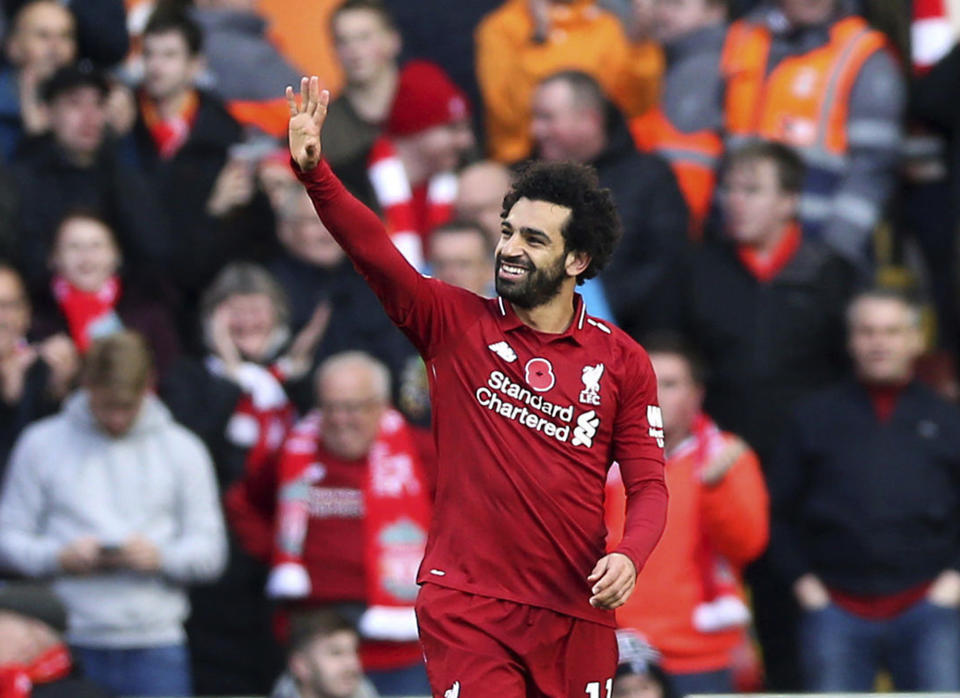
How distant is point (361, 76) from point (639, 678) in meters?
3.50

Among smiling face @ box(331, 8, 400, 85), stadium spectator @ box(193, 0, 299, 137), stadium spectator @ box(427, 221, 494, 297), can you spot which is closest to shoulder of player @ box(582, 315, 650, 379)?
stadium spectator @ box(427, 221, 494, 297)

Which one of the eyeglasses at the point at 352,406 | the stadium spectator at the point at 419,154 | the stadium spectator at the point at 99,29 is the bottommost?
the eyeglasses at the point at 352,406

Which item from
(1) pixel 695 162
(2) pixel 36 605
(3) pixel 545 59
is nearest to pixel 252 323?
(2) pixel 36 605

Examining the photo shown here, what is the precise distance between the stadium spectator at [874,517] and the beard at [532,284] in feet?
9.06

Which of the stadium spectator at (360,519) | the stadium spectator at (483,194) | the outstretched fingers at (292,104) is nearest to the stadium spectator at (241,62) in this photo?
the stadium spectator at (483,194)

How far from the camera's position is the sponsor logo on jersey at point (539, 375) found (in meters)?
5.12

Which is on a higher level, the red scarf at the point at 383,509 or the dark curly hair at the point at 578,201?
the dark curly hair at the point at 578,201

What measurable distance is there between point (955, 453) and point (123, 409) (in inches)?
124

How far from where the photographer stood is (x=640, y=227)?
816cm

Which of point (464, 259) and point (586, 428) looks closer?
point (586, 428)

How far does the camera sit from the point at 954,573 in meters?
7.39

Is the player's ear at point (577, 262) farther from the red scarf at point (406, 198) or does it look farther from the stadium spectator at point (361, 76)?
the stadium spectator at point (361, 76)

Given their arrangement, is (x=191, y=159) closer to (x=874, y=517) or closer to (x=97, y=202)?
(x=97, y=202)

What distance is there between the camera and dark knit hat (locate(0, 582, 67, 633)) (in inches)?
263
